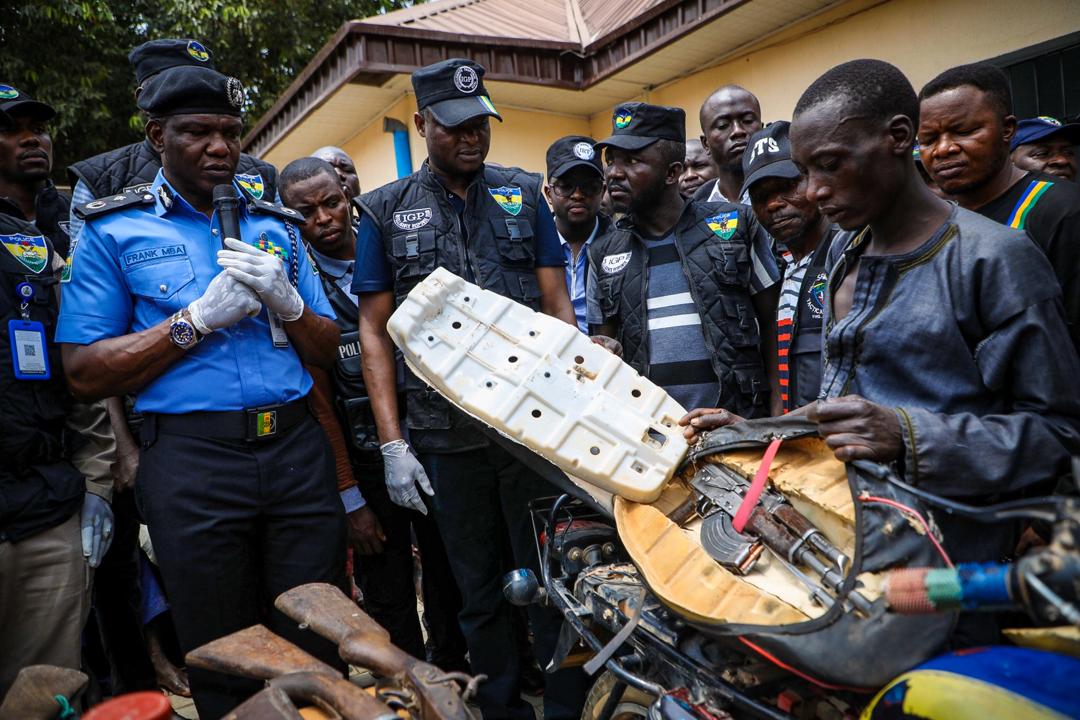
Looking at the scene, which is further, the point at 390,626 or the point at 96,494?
the point at 390,626

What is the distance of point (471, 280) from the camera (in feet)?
9.98

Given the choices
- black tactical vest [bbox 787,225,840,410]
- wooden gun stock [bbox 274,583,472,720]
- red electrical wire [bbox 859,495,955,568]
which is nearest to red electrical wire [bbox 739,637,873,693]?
red electrical wire [bbox 859,495,955,568]

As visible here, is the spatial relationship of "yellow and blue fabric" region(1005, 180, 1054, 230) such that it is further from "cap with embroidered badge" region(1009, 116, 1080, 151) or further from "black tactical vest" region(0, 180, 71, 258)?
"black tactical vest" region(0, 180, 71, 258)

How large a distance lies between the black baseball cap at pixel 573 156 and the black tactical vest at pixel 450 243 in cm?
104

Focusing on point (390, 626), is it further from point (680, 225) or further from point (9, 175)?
point (9, 175)

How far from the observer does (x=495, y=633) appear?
9.59 ft

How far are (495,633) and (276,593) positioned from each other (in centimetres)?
88

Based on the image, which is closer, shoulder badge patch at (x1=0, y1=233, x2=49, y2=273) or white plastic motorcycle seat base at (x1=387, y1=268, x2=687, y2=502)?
white plastic motorcycle seat base at (x1=387, y1=268, x2=687, y2=502)

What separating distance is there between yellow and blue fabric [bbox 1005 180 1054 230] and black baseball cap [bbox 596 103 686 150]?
129 cm

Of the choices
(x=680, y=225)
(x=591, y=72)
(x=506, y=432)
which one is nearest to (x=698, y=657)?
(x=506, y=432)

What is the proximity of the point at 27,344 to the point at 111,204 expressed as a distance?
1.94ft

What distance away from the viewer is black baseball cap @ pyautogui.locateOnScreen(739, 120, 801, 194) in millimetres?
2838

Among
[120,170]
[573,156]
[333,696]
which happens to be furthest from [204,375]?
[573,156]

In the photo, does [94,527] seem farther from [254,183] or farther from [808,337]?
[808,337]
